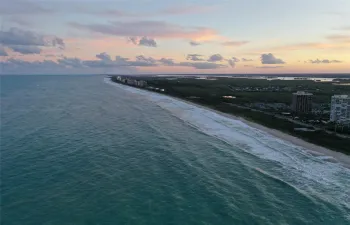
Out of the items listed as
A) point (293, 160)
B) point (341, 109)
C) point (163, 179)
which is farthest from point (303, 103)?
point (163, 179)

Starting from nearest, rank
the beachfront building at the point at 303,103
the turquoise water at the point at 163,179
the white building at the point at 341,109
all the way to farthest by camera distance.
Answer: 1. the turquoise water at the point at 163,179
2. the white building at the point at 341,109
3. the beachfront building at the point at 303,103

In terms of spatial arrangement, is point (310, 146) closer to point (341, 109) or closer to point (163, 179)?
point (341, 109)

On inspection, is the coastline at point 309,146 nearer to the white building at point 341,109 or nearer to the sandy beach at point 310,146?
the sandy beach at point 310,146

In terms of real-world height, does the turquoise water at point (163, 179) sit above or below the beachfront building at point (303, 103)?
below

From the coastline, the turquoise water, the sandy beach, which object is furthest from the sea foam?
the sandy beach

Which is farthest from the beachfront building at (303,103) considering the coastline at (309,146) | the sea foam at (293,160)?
the sea foam at (293,160)

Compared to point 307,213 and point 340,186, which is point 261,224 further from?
point 340,186

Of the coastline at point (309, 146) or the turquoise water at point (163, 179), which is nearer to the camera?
the turquoise water at point (163, 179)

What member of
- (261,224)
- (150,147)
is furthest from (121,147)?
(261,224)
